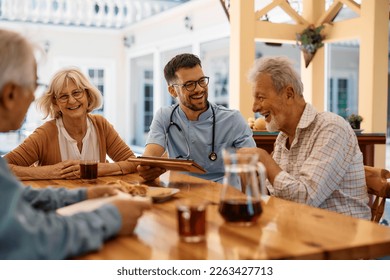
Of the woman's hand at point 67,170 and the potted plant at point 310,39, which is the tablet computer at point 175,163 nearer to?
the woman's hand at point 67,170

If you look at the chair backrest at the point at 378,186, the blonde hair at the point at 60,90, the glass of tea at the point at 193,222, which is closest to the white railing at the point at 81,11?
the blonde hair at the point at 60,90

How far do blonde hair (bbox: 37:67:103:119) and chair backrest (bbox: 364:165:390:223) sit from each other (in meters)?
1.67

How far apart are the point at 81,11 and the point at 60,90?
917 cm

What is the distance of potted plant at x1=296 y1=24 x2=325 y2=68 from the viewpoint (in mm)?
5992

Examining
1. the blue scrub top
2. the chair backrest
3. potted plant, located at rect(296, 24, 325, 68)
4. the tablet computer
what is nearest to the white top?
the blue scrub top

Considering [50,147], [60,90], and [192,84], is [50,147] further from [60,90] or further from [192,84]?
[192,84]

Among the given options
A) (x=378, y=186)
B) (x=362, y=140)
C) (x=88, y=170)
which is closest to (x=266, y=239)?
(x=378, y=186)

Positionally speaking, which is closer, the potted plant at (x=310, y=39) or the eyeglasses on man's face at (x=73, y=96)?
the eyeglasses on man's face at (x=73, y=96)

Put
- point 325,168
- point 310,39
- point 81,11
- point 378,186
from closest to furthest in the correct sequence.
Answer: point 325,168 < point 378,186 < point 310,39 < point 81,11

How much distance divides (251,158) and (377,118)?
470cm

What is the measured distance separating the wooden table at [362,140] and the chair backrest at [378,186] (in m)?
2.27

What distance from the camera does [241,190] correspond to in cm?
132

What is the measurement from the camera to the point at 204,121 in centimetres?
291

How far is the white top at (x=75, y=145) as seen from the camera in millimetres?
2818
